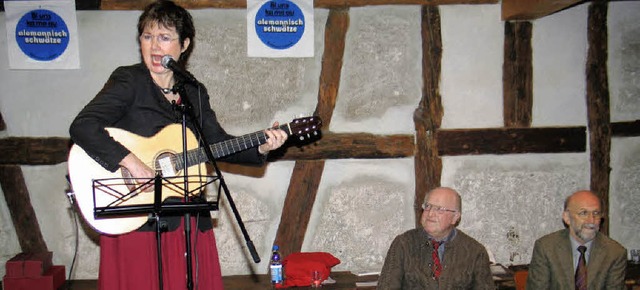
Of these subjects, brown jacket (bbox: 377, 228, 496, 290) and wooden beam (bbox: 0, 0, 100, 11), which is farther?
wooden beam (bbox: 0, 0, 100, 11)

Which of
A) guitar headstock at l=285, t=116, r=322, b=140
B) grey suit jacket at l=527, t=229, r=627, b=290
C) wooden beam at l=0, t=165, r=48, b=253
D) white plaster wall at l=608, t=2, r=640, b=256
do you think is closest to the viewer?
guitar headstock at l=285, t=116, r=322, b=140

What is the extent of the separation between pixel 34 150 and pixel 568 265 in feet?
13.1

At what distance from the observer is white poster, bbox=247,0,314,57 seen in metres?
4.55

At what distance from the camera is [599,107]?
16.0 feet

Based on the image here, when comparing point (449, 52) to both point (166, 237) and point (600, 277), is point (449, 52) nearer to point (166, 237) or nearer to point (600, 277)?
point (600, 277)

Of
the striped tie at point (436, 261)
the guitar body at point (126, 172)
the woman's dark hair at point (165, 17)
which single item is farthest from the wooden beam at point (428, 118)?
the woman's dark hair at point (165, 17)

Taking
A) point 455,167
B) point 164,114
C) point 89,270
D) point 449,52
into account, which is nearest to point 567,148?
point 455,167

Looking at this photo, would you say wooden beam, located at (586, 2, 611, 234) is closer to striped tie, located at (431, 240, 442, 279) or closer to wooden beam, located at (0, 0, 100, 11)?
striped tie, located at (431, 240, 442, 279)

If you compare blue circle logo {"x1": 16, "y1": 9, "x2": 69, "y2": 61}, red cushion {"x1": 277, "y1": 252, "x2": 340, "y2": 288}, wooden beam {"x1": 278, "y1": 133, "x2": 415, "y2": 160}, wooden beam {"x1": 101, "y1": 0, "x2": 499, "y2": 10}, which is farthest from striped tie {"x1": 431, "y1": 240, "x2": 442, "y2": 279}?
blue circle logo {"x1": 16, "y1": 9, "x2": 69, "y2": 61}

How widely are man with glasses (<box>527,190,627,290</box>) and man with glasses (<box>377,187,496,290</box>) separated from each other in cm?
A: 37

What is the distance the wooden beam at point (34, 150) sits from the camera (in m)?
4.50

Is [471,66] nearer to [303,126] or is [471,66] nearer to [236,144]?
[303,126]

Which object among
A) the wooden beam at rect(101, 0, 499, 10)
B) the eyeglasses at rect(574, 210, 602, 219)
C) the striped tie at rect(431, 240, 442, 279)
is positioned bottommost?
the striped tie at rect(431, 240, 442, 279)

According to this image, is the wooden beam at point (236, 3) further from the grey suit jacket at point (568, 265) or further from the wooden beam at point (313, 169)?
the grey suit jacket at point (568, 265)
